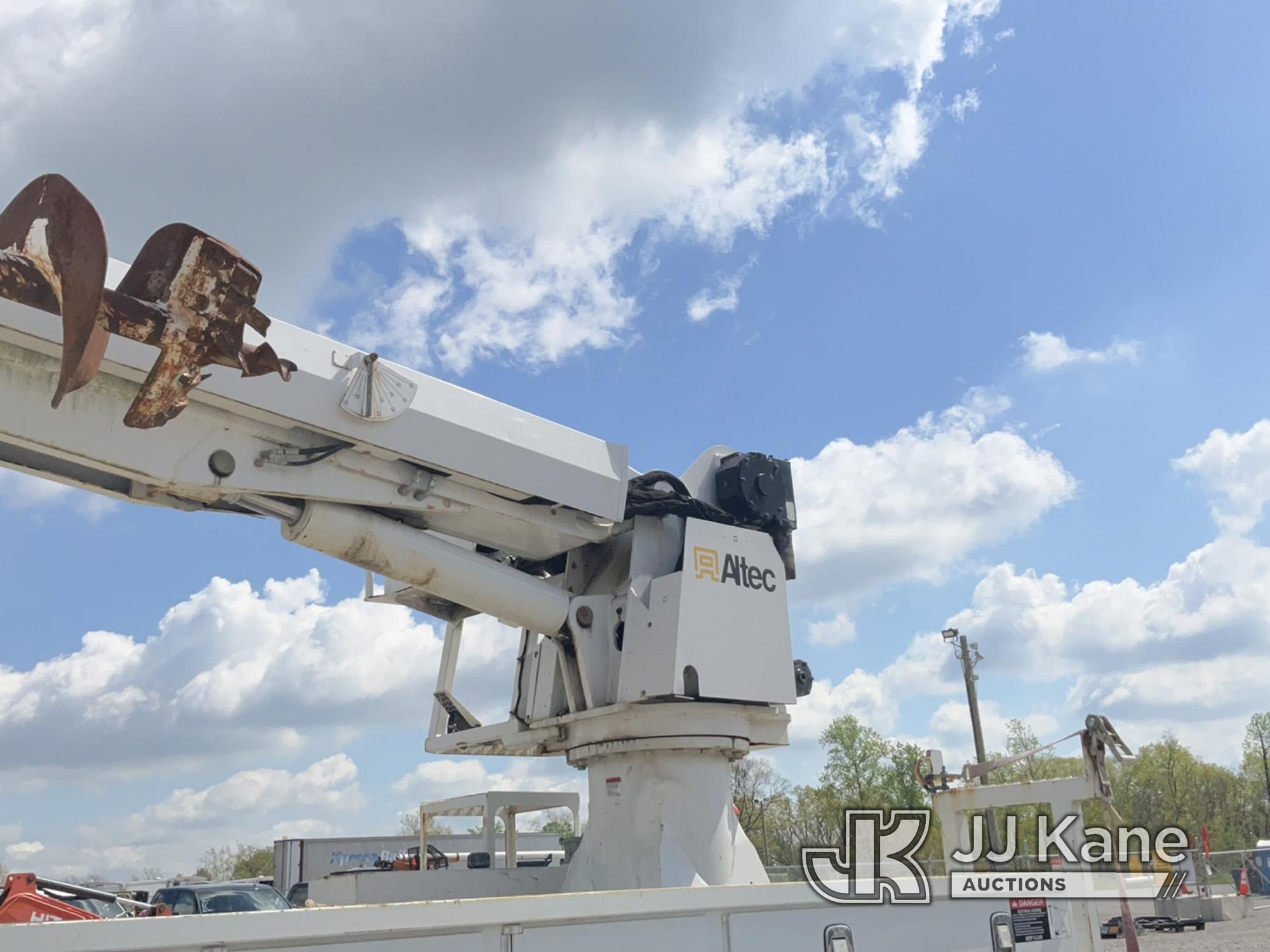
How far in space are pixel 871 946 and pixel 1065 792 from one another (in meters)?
Answer: 2.36

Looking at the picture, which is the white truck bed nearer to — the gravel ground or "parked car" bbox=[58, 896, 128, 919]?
"parked car" bbox=[58, 896, 128, 919]

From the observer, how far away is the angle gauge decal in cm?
595

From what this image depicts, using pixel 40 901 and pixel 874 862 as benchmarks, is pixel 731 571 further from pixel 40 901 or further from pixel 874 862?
pixel 40 901

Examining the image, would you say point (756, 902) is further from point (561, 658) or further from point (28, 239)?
point (28, 239)

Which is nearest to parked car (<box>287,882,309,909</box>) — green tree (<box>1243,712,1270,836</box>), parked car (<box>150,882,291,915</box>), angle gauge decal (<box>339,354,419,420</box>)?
parked car (<box>150,882,291,915</box>)

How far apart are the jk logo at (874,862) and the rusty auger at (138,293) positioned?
399 centimetres

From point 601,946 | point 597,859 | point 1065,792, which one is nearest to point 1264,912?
point 1065,792

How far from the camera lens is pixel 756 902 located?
551cm

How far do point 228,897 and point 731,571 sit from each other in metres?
7.58

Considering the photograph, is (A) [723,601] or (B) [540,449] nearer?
(B) [540,449]

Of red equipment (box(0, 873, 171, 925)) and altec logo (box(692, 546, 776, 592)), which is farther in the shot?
altec logo (box(692, 546, 776, 592))

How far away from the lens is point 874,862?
20.7ft

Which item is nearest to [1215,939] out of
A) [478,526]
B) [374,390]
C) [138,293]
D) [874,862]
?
[874,862]

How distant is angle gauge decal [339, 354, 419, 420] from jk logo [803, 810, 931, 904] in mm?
3405
